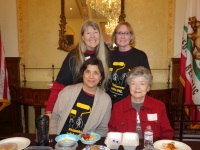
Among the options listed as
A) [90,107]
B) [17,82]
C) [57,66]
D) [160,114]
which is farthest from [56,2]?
[160,114]

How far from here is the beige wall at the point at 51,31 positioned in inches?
151

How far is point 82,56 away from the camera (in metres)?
2.18

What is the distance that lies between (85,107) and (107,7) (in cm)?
230

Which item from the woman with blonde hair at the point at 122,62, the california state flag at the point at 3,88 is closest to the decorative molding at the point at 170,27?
the woman with blonde hair at the point at 122,62

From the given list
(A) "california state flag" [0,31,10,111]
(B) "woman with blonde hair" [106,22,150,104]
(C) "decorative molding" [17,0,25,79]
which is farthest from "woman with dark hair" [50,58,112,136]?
(C) "decorative molding" [17,0,25,79]

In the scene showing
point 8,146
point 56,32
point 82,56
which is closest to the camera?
point 8,146

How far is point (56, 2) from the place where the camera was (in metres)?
3.95

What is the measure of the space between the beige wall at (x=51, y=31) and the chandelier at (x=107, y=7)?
195 millimetres

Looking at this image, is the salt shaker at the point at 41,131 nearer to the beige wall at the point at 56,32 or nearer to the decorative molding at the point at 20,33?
the beige wall at the point at 56,32

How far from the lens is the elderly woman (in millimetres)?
1856

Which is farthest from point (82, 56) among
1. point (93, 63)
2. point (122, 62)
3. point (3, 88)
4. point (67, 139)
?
point (3, 88)

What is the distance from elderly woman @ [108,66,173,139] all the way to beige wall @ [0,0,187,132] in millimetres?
2121

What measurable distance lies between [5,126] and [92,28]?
9.37 ft

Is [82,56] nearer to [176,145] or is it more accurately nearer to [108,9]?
[176,145]
